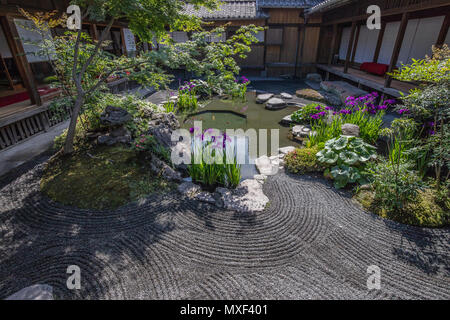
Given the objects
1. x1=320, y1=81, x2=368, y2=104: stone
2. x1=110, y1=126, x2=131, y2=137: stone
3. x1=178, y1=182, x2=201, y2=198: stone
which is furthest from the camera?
x1=320, y1=81, x2=368, y2=104: stone

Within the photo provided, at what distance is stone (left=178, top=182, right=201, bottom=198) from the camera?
3.77 m

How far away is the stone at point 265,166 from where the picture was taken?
451cm

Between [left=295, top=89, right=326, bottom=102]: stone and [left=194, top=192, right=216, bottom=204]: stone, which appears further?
[left=295, top=89, right=326, bottom=102]: stone

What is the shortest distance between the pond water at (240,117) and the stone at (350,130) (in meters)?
1.22

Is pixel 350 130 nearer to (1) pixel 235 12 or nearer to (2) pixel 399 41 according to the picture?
(2) pixel 399 41

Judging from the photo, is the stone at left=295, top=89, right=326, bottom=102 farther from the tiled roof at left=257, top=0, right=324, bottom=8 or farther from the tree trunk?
the tree trunk

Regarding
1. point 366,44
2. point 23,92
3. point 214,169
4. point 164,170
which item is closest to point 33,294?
point 164,170

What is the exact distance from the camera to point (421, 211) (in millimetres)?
3236

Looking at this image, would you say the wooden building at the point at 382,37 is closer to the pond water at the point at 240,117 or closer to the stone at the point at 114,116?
the pond water at the point at 240,117

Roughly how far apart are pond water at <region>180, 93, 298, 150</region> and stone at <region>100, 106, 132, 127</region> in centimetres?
212

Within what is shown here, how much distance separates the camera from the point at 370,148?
168 inches

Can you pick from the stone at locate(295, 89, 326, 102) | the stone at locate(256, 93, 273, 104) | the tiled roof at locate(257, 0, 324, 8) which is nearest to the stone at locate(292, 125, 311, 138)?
the stone at locate(256, 93, 273, 104)

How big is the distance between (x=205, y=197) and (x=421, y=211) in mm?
3056

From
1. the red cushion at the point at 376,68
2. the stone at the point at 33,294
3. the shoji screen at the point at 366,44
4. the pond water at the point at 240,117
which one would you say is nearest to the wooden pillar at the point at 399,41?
the red cushion at the point at 376,68
